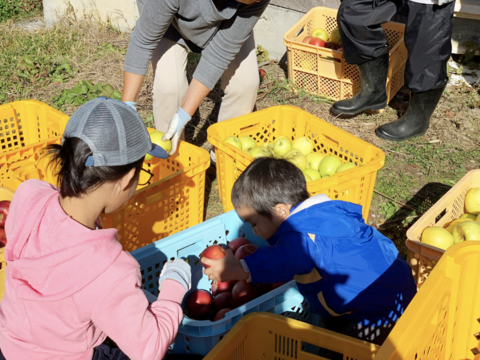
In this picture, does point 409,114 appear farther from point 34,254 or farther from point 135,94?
point 34,254

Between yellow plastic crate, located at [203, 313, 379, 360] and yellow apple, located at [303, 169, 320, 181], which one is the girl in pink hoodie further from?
yellow apple, located at [303, 169, 320, 181]

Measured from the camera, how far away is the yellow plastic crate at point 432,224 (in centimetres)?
225

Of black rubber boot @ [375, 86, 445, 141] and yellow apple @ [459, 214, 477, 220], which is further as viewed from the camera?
black rubber boot @ [375, 86, 445, 141]

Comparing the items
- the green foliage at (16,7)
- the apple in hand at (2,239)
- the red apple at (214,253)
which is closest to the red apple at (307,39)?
the red apple at (214,253)

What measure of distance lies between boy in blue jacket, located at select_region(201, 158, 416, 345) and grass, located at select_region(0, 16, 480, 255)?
1149 millimetres

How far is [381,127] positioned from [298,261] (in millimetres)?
2653

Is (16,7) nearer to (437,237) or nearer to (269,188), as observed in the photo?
(269,188)

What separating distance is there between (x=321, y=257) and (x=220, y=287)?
2.25 ft

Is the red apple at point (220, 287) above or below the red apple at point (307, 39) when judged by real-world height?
below

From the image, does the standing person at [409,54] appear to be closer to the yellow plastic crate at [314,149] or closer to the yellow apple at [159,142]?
the yellow plastic crate at [314,149]

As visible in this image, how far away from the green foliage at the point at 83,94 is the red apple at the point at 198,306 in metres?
3.04

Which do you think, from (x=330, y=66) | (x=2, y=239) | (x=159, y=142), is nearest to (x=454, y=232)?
(x=159, y=142)

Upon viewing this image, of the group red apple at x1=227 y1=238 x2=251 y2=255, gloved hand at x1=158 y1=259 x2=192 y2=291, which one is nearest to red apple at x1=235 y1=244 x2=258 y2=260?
red apple at x1=227 y1=238 x2=251 y2=255

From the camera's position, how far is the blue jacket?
77.2 inches
